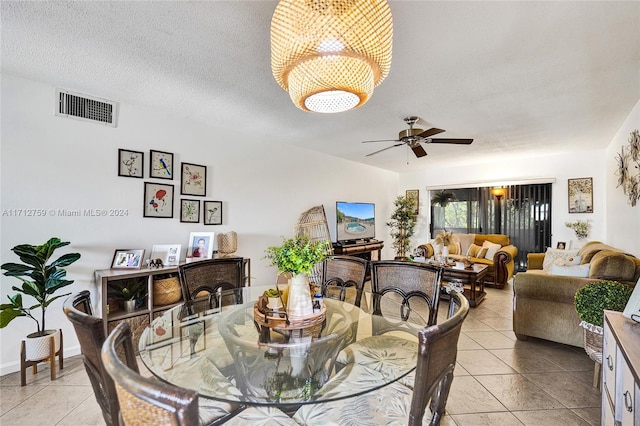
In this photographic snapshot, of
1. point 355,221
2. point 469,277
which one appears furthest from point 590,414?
point 355,221

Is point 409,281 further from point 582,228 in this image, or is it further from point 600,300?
point 582,228

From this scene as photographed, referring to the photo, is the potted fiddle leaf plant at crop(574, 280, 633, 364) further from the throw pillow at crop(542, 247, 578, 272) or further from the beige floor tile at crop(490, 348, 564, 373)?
the throw pillow at crop(542, 247, 578, 272)

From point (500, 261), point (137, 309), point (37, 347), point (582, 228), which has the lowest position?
point (37, 347)

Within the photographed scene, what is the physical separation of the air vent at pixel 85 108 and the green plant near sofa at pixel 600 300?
172 inches

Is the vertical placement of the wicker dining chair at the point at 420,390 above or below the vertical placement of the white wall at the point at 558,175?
below

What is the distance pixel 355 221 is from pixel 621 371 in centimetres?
475

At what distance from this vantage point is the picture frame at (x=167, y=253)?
10.2ft

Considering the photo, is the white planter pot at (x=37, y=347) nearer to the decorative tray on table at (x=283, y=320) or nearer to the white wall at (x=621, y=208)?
the decorative tray on table at (x=283, y=320)

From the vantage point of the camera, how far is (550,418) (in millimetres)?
1840

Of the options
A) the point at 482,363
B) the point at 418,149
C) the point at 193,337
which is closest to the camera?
the point at 193,337

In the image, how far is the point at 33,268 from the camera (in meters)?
2.23

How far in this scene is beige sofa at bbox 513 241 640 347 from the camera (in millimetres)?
2553

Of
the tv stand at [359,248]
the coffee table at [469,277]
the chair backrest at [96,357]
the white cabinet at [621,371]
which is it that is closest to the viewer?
the chair backrest at [96,357]

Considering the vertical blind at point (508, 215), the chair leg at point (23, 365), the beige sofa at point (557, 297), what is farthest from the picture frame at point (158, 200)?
the vertical blind at point (508, 215)
